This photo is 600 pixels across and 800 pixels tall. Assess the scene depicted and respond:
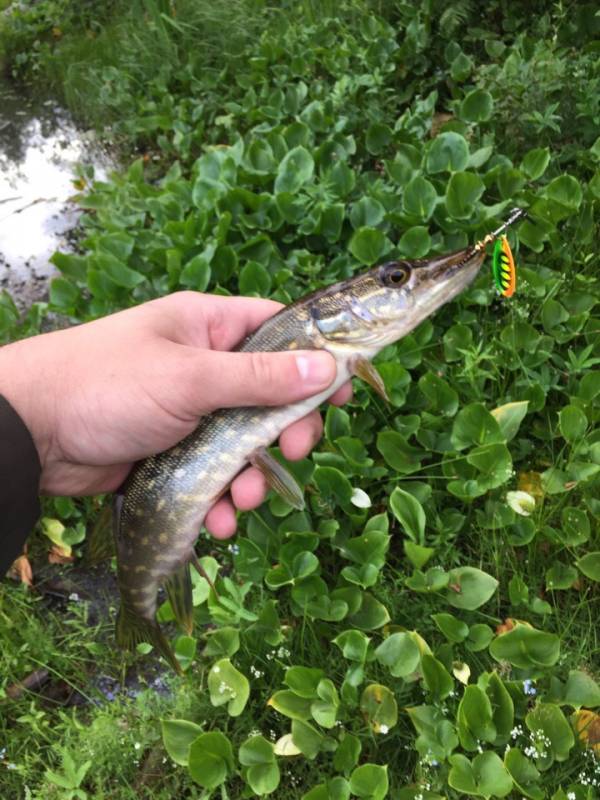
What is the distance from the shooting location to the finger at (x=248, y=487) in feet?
7.97

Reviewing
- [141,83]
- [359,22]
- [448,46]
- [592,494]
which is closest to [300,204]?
[448,46]

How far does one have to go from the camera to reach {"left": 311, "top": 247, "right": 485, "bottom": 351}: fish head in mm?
2025

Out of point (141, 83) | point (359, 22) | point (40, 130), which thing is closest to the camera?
point (359, 22)

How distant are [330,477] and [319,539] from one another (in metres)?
0.23

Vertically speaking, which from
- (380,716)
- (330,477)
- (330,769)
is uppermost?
(330,477)

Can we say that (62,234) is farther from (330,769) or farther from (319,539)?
(330,769)

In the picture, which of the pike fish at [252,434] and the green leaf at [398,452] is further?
the green leaf at [398,452]

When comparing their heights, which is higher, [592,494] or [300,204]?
[300,204]

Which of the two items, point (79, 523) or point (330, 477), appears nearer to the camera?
point (330, 477)

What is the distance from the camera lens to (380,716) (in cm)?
212

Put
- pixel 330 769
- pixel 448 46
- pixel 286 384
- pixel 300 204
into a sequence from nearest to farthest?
pixel 286 384 < pixel 330 769 < pixel 300 204 < pixel 448 46

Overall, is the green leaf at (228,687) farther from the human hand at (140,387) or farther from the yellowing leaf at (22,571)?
the yellowing leaf at (22,571)

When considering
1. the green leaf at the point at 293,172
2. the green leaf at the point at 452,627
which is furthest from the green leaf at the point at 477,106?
the green leaf at the point at 452,627

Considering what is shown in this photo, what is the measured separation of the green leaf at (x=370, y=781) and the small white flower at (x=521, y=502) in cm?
89
